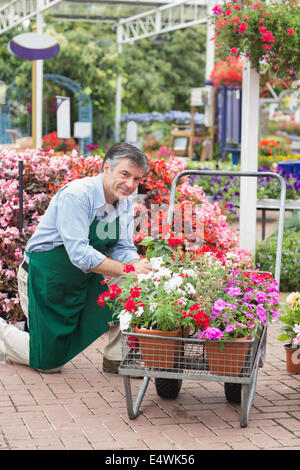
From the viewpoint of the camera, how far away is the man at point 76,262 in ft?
13.4

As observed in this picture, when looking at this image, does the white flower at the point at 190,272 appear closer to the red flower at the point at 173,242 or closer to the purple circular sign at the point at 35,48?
the red flower at the point at 173,242

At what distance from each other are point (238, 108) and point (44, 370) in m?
9.67

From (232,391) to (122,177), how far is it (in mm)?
1293

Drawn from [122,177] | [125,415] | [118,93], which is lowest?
[125,415]

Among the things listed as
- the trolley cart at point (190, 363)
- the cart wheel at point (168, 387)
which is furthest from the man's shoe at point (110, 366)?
the trolley cart at point (190, 363)

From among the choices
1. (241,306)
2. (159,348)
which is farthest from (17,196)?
(241,306)

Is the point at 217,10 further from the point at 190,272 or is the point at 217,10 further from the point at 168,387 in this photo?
the point at 168,387

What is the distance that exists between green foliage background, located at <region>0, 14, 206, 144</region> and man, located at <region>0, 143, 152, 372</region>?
568 inches

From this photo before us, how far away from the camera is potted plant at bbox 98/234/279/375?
358cm

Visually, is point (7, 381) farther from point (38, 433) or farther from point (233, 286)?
point (233, 286)

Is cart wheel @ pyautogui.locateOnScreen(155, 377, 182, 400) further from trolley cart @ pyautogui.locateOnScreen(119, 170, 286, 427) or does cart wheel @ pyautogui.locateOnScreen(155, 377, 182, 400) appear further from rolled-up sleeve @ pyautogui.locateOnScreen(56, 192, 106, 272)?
rolled-up sleeve @ pyautogui.locateOnScreen(56, 192, 106, 272)

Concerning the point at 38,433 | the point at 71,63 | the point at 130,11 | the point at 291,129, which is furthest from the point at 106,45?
the point at 38,433

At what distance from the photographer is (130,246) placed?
4562 mm

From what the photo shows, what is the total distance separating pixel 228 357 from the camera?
3586 mm
